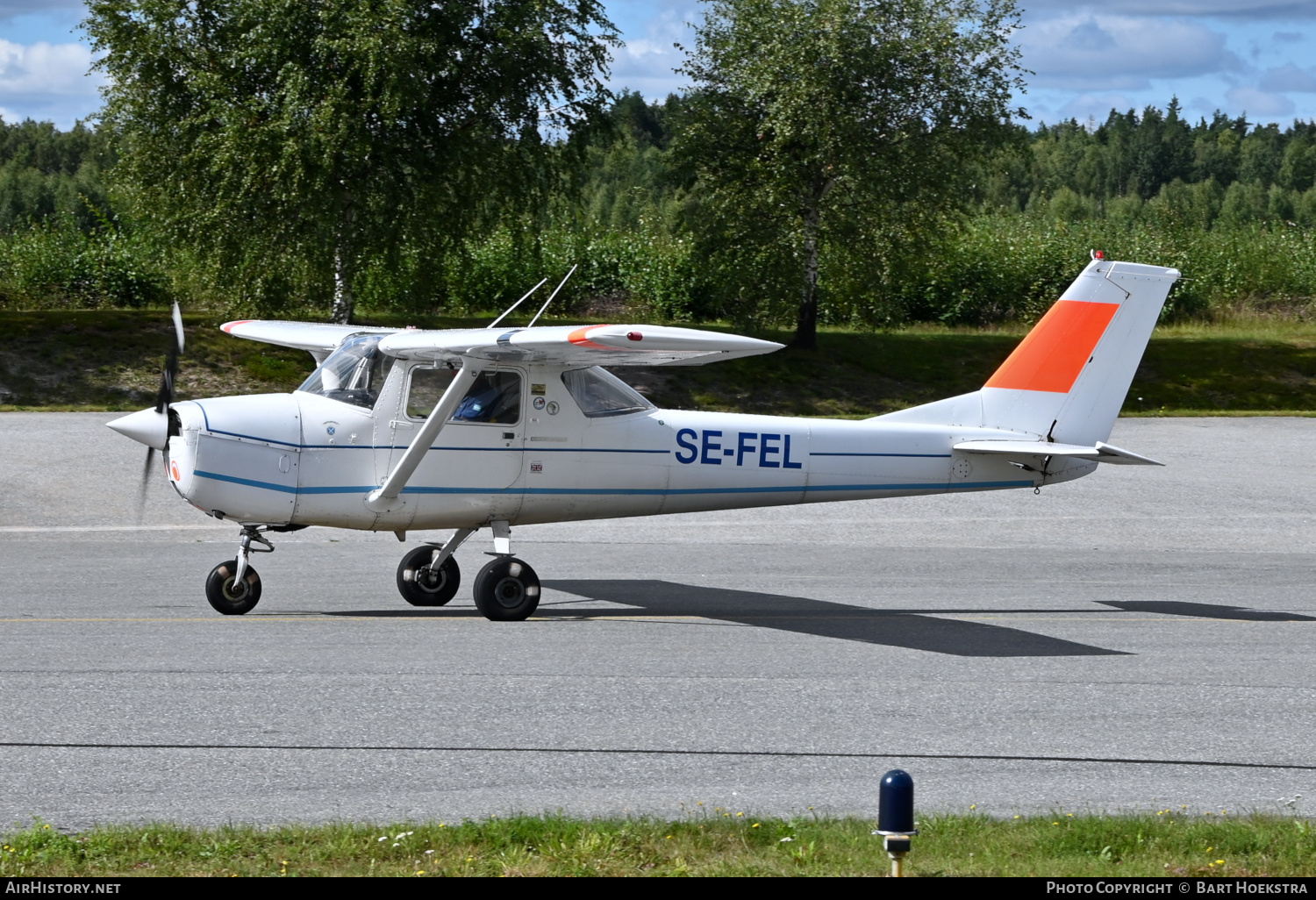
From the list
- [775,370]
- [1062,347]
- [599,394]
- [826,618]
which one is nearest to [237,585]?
[599,394]

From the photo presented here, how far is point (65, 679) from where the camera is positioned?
8.45 m

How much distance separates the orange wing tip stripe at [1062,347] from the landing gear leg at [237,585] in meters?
6.92

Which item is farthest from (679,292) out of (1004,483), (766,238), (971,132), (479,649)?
(479,649)

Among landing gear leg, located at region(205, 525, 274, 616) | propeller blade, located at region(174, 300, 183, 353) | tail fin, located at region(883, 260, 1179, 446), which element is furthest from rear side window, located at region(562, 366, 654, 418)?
propeller blade, located at region(174, 300, 183, 353)

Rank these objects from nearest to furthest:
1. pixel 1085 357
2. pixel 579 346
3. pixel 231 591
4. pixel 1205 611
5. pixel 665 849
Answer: pixel 665 849
pixel 579 346
pixel 231 591
pixel 1205 611
pixel 1085 357

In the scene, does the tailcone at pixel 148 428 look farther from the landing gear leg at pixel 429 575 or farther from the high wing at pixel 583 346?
the landing gear leg at pixel 429 575

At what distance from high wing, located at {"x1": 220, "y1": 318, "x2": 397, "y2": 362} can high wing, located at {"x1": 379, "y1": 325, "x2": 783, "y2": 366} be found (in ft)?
4.77

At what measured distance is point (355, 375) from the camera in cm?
1148

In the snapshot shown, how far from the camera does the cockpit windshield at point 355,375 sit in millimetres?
11398

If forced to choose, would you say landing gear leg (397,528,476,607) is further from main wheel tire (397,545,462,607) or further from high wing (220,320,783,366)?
high wing (220,320,783,366)

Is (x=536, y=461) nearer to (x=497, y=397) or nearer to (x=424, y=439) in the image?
(x=497, y=397)

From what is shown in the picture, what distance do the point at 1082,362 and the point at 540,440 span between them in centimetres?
509

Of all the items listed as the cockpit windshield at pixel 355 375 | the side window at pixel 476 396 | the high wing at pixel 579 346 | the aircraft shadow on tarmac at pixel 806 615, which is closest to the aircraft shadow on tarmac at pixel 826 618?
the aircraft shadow on tarmac at pixel 806 615

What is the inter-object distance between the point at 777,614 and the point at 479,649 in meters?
2.90
